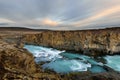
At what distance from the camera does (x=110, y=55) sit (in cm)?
4753

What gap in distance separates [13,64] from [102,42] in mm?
43917

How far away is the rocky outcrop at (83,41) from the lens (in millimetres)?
50000

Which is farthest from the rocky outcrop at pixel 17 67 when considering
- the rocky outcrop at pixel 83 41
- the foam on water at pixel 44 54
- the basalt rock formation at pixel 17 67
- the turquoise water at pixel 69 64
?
the rocky outcrop at pixel 83 41

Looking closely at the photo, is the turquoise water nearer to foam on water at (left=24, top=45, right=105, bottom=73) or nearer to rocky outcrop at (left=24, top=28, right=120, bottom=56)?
foam on water at (left=24, top=45, right=105, bottom=73)

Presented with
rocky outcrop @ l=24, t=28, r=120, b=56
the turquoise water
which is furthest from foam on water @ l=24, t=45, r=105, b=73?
rocky outcrop @ l=24, t=28, r=120, b=56

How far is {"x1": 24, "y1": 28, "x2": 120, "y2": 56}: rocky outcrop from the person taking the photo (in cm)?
5000

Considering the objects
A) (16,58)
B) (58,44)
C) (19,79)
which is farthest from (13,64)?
(58,44)

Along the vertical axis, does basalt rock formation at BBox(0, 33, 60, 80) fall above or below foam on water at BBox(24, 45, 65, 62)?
above

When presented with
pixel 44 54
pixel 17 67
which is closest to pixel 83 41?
pixel 44 54

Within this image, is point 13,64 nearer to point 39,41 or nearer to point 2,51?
point 2,51

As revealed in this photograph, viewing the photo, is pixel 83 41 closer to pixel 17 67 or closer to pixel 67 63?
pixel 67 63

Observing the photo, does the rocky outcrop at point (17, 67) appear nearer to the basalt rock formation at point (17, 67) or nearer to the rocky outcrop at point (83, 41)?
the basalt rock formation at point (17, 67)

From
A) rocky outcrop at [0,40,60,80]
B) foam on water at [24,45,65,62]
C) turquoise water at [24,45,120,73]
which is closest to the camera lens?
rocky outcrop at [0,40,60,80]

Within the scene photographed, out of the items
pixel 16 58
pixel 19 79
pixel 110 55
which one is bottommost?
pixel 110 55
